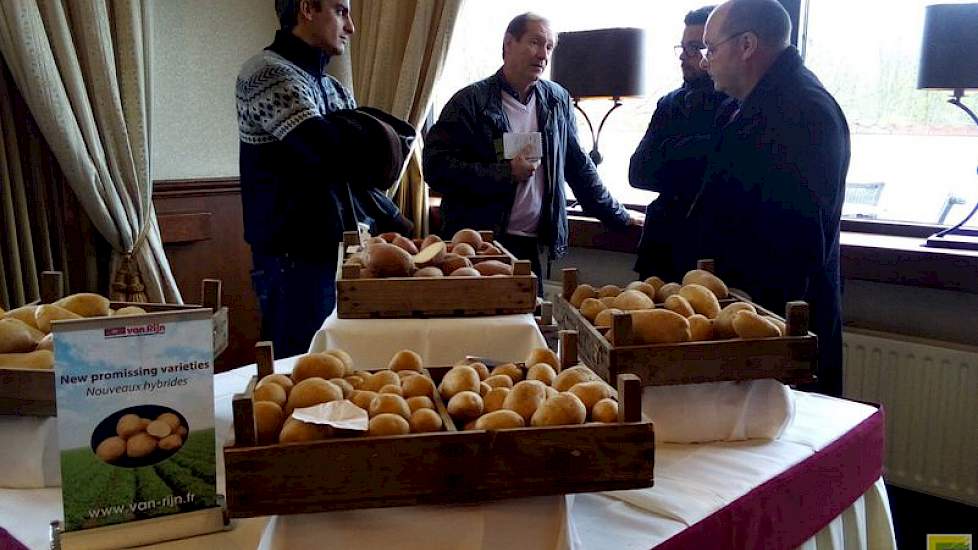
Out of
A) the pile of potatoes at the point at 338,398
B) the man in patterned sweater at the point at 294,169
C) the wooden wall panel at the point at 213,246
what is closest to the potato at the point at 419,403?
the pile of potatoes at the point at 338,398

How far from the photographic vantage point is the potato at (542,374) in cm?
109

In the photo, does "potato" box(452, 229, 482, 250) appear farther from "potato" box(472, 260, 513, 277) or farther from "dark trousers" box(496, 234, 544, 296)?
"dark trousers" box(496, 234, 544, 296)

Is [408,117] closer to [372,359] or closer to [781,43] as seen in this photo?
[781,43]

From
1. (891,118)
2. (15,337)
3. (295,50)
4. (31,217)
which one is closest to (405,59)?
(295,50)

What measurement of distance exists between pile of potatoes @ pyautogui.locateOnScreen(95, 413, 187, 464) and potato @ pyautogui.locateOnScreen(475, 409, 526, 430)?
0.35m

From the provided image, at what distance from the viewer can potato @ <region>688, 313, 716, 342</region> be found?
1.25 m

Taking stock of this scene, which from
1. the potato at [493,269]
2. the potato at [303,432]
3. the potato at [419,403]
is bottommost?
the potato at [303,432]

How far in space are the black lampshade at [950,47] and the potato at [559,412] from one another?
68.4 inches

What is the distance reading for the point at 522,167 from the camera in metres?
2.53

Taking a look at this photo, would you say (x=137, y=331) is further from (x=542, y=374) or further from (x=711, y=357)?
(x=711, y=357)

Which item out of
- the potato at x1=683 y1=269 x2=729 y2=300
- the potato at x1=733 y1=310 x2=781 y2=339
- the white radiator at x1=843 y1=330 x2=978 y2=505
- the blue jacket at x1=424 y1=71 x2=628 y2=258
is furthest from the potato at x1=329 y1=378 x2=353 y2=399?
the white radiator at x1=843 y1=330 x2=978 y2=505

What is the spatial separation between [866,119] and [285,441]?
8.36 ft

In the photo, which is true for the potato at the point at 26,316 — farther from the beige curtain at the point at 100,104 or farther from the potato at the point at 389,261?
the beige curtain at the point at 100,104

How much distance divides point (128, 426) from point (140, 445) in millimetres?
26
